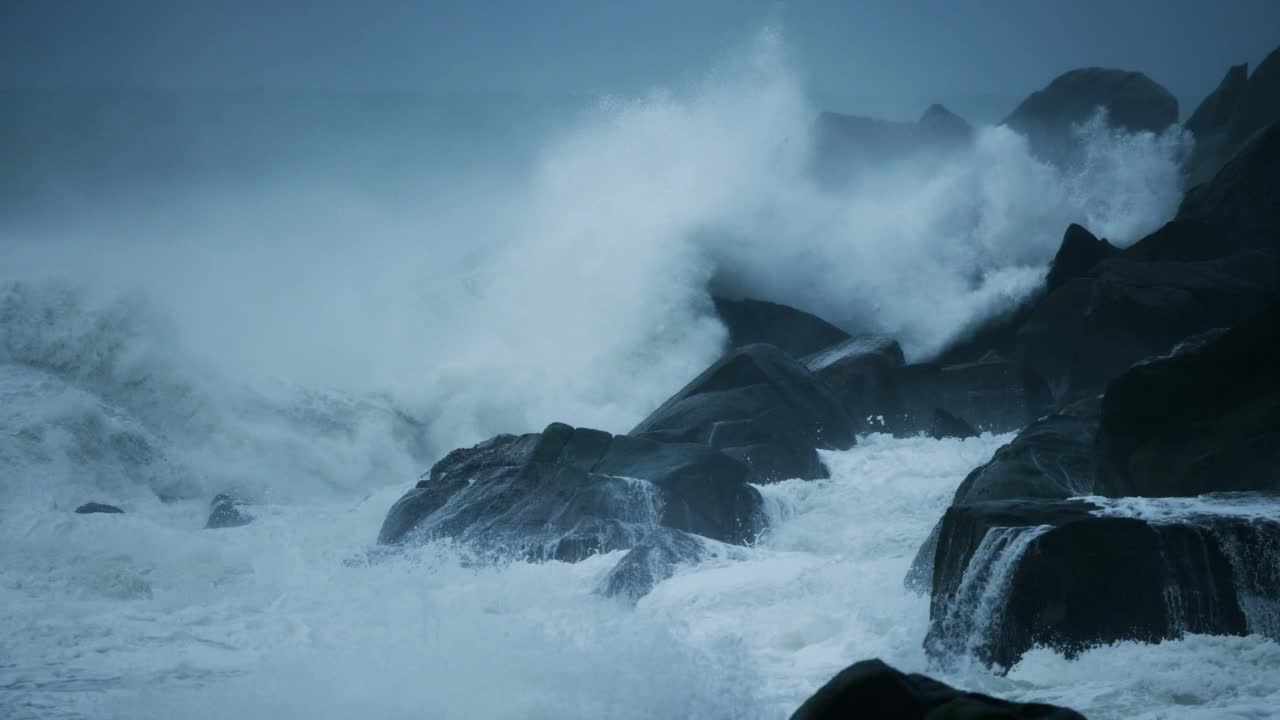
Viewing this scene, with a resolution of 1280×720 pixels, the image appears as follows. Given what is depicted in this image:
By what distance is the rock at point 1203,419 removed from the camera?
8688 mm

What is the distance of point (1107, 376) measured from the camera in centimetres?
1916

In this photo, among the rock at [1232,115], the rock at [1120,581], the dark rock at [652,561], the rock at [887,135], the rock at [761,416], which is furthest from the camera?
the rock at [887,135]

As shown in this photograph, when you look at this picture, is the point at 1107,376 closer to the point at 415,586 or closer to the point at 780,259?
the point at 780,259

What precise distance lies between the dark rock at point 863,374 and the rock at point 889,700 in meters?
16.8

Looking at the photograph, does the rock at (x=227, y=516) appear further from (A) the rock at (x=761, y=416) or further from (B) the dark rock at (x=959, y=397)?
(B) the dark rock at (x=959, y=397)

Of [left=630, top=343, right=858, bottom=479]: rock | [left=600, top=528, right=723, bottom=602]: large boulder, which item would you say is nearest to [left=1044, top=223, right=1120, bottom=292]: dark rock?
[left=630, top=343, right=858, bottom=479]: rock

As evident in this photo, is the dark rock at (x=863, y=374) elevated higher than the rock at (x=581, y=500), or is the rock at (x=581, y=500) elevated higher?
the dark rock at (x=863, y=374)

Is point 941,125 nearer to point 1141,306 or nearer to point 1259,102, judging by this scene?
point 1259,102

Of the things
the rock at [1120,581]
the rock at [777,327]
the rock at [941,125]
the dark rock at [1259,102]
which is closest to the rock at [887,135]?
the rock at [941,125]

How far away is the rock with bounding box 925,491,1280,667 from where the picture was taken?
7133 millimetres

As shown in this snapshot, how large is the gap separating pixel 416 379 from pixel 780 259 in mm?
11775

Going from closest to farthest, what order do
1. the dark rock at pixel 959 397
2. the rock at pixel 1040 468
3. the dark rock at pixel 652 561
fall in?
the rock at pixel 1040 468, the dark rock at pixel 652 561, the dark rock at pixel 959 397

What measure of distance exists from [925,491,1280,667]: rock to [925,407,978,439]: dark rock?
11.8 metres

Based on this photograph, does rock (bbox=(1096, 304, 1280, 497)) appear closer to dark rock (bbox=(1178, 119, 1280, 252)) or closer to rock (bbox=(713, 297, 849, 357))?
dark rock (bbox=(1178, 119, 1280, 252))
